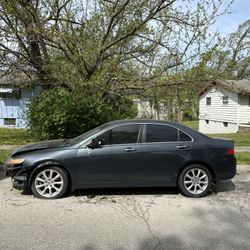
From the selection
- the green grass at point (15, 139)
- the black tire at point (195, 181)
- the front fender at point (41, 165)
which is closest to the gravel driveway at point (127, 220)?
the black tire at point (195, 181)

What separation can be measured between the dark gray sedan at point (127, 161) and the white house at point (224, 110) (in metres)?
18.7

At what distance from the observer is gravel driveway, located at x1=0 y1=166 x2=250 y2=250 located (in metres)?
4.22

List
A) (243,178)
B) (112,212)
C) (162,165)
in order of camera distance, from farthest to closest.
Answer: (243,178)
(162,165)
(112,212)

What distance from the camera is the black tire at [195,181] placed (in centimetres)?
641

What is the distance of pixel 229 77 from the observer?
13.6 meters

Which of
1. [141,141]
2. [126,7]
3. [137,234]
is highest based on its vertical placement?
[126,7]

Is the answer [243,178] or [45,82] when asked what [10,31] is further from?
[243,178]

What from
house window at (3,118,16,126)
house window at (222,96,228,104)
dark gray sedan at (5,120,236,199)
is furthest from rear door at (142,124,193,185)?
house window at (222,96,228,104)

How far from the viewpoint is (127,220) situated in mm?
5051

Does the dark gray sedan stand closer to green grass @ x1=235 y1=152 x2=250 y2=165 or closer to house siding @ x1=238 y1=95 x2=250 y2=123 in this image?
green grass @ x1=235 y1=152 x2=250 y2=165

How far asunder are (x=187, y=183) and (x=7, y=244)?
3.56 meters

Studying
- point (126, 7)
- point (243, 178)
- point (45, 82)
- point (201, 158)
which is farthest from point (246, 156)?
point (45, 82)

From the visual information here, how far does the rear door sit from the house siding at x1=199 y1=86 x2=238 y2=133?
2142 cm

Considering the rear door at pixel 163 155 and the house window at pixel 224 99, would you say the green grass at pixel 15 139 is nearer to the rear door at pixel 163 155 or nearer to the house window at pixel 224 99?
the rear door at pixel 163 155
